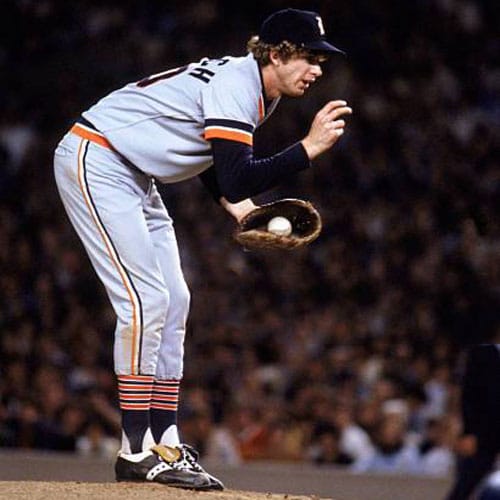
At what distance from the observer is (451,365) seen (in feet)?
33.0

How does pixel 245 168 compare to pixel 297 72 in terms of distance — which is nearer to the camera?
pixel 245 168

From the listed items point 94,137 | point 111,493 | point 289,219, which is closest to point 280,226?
point 289,219

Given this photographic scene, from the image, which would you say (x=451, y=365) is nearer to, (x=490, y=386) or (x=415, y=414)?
(x=415, y=414)

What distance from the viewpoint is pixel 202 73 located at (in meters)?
5.11

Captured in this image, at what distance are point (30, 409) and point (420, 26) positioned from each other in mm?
6133

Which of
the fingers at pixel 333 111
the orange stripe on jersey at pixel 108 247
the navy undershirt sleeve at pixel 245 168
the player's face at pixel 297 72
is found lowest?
the orange stripe on jersey at pixel 108 247

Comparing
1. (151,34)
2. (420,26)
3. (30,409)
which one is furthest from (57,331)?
(420,26)

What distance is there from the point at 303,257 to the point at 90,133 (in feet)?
21.8

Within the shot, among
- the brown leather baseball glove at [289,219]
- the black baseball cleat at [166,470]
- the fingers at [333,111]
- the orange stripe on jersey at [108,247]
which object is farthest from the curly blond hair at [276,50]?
the black baseball cleat at [166,470]

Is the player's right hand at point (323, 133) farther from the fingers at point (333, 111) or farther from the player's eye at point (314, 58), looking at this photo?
the player's eye at point (314, 58)

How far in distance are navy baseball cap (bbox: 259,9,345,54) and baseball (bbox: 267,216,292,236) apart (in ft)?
2.10

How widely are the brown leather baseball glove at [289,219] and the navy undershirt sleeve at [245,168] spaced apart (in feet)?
0.60

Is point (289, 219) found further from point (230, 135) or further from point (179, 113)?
point (179, 113)

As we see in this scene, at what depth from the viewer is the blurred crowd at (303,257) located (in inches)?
372
